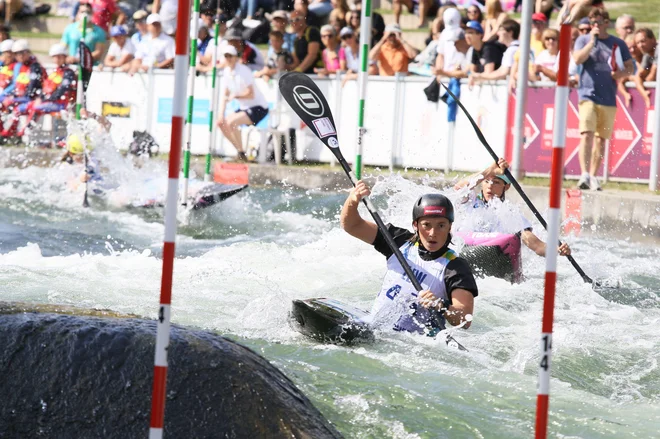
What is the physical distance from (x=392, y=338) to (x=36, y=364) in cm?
250

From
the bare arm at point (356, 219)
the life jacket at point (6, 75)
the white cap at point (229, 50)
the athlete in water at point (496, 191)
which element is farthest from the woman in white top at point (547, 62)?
the life jacket at point (6, 75)

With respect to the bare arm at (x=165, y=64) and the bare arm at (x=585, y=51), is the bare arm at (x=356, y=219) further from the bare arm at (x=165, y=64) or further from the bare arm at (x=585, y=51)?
the bare arm at (x=165, y=64)

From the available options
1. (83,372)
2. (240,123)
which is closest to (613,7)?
(240,123)

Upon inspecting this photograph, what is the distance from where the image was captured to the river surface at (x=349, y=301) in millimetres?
5078

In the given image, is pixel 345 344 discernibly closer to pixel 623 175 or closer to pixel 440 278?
pixel 440 278

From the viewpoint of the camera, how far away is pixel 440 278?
6094 millimetres

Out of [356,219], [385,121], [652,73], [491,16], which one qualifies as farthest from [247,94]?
[356,219]

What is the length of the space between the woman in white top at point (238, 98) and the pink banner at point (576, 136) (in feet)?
12.1

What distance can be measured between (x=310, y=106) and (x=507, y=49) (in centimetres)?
648

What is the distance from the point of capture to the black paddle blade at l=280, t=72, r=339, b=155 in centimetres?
734

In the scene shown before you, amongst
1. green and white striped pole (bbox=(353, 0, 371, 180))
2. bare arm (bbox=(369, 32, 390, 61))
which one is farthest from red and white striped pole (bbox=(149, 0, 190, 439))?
bare arm (bbox=(369, 32, 390, 61))

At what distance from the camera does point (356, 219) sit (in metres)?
6.36

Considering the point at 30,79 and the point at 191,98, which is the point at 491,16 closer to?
the point at 191,98

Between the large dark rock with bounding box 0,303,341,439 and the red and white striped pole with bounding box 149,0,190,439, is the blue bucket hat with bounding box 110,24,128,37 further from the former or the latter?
the red and white striped pole with bounding box 149,0,190,439
